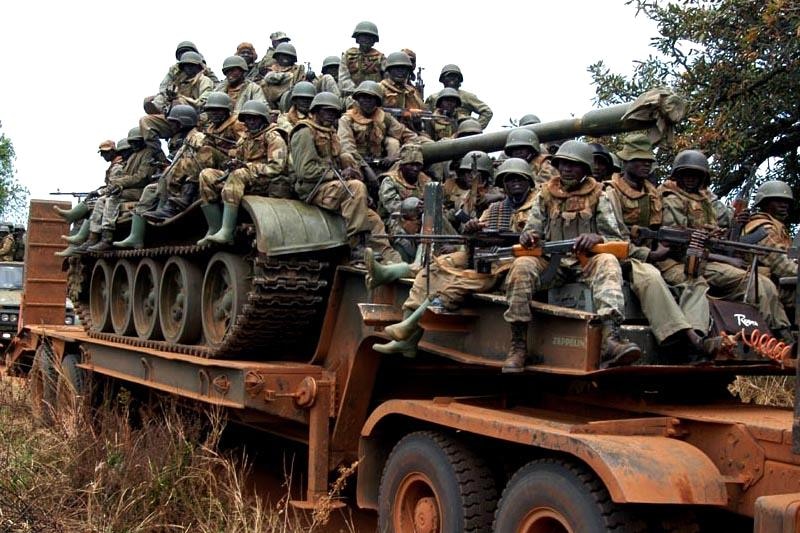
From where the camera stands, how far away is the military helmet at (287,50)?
1391 cm

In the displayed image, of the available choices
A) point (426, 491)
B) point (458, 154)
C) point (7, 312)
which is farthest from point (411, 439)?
point (7, 312)

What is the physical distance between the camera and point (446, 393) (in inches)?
322

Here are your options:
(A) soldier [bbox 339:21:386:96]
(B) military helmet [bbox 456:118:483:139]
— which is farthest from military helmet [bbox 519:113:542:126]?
(A) soldier [bbox 339:21:386:96]

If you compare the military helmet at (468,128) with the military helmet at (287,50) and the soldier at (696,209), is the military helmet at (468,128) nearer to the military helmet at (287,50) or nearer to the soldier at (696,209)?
the military helmet at (287,50)

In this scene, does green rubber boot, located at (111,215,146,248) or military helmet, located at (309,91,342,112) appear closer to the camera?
military helmet, located at (309,91,342,112)

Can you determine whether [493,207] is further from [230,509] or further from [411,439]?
[230,509]

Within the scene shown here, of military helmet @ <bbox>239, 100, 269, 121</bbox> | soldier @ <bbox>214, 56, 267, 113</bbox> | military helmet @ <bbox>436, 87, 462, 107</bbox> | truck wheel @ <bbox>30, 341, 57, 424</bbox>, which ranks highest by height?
soldier @ <bbox>214, 56, 267, 113</bbox>

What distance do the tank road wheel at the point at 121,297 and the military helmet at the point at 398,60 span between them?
11.0 ft

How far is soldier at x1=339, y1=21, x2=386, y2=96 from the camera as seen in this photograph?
13008 millimetres

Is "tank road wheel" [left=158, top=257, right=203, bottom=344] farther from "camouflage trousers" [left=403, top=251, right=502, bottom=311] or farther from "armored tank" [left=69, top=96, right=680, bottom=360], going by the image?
"camouflage trousers" [left=403, top=251, right=502, bottom=311]

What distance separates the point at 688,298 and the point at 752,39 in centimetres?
589

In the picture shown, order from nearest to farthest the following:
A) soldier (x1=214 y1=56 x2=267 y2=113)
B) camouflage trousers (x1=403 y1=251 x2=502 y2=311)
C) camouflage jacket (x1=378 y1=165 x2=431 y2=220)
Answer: camouflage trousers (x1=403 y1=251 x2=502 y2=311) < camouflage jacket (x1=378 y1=165 x2=431 y2=220) < soldier (x1=214 y1=56 x2=267 y2=113)

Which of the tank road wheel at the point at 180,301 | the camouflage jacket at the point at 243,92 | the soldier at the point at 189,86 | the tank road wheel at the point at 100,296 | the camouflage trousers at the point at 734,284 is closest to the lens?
the camouflage trousers at the point at 734,284

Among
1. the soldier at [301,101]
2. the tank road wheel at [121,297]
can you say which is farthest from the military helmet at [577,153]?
the tank road wheel at [121,297]
